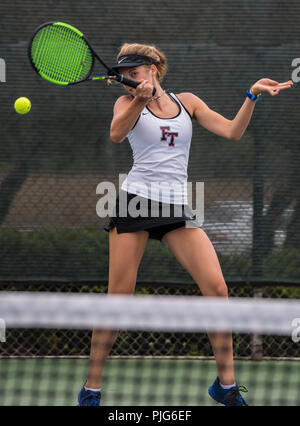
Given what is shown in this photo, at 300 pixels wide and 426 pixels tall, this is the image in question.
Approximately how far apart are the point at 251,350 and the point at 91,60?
198 centimetres

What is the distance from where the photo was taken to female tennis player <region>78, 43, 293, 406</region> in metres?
2.90

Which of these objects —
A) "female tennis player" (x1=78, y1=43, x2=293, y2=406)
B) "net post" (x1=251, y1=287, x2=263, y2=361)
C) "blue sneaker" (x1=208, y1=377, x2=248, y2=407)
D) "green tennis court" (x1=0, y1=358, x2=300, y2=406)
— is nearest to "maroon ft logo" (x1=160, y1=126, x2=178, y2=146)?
"female tennis player" (x1=78, y1=43, x2=293, y2=406)

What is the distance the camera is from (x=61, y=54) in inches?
120

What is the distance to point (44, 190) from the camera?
427 centimetres

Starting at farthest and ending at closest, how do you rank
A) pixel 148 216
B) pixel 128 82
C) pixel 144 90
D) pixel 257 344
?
1. pixel 257 344
2. pixel 148 216
3. pixel 128 82
4. pixel 144 90

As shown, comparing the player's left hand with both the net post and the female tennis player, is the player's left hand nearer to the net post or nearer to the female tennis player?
the female tennis player

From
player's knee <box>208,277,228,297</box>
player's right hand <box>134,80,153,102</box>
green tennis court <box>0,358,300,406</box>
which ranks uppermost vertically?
player's right hand <box>134,80,153,102</box>

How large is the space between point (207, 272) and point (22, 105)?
1749mm

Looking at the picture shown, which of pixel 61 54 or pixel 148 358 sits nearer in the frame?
pixel 61 54

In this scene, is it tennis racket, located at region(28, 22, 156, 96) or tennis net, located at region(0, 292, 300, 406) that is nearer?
tennis net, located at region(0, 292, 300, 406)

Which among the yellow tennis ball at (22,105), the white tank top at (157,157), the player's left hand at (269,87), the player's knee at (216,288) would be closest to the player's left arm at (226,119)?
the player's left hand at (269,87)

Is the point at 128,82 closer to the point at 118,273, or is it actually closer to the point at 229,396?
the point at 118,273

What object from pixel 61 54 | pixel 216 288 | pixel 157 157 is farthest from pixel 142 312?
pixel 61 54

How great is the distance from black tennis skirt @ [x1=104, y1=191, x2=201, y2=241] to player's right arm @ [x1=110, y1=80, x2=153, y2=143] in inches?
9.8
